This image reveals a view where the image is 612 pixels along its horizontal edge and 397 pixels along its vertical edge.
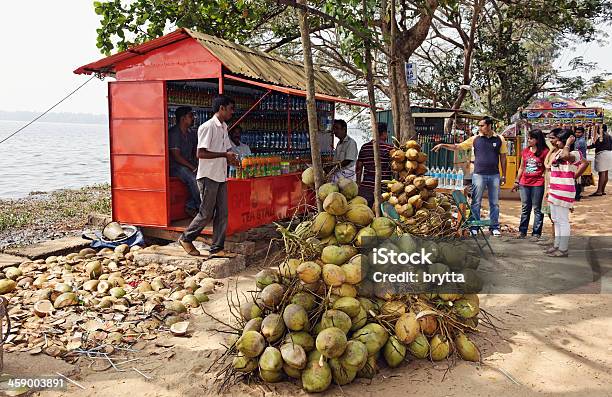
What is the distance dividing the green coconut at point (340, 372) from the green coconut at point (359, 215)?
3.22 feet

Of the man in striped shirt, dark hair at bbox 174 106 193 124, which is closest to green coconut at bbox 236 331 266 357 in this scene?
the man in striped shirt

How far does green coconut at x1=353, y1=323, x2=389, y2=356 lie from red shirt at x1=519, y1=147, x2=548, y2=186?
5008mm

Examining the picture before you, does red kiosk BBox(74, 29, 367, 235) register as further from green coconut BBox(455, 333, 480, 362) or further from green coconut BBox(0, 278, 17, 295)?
green coconut BBox(455, 333, 480, 362)

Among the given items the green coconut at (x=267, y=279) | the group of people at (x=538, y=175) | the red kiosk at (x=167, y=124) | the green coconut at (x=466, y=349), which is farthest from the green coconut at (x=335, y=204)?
the group of people at (x=538, y=175)

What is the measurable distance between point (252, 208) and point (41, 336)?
11.2 ft

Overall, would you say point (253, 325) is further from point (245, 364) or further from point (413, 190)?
point (413, 190)

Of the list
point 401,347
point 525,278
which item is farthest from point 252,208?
point 401,347

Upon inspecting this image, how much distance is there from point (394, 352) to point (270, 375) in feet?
2.76

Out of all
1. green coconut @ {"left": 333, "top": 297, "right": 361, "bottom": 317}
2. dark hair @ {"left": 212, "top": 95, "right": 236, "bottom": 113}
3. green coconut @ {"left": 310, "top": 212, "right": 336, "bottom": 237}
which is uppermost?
dark hair @ {"left": 212, "top": 95, "right": 236, "bottom": 113}

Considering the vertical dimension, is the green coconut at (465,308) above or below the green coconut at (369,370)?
above

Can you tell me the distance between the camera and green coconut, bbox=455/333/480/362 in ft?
11.7

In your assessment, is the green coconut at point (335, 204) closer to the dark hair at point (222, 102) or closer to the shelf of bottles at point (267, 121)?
the dark hair at point (222, 102)

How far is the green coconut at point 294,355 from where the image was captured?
3121 mm

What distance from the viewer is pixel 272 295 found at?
3.38m
